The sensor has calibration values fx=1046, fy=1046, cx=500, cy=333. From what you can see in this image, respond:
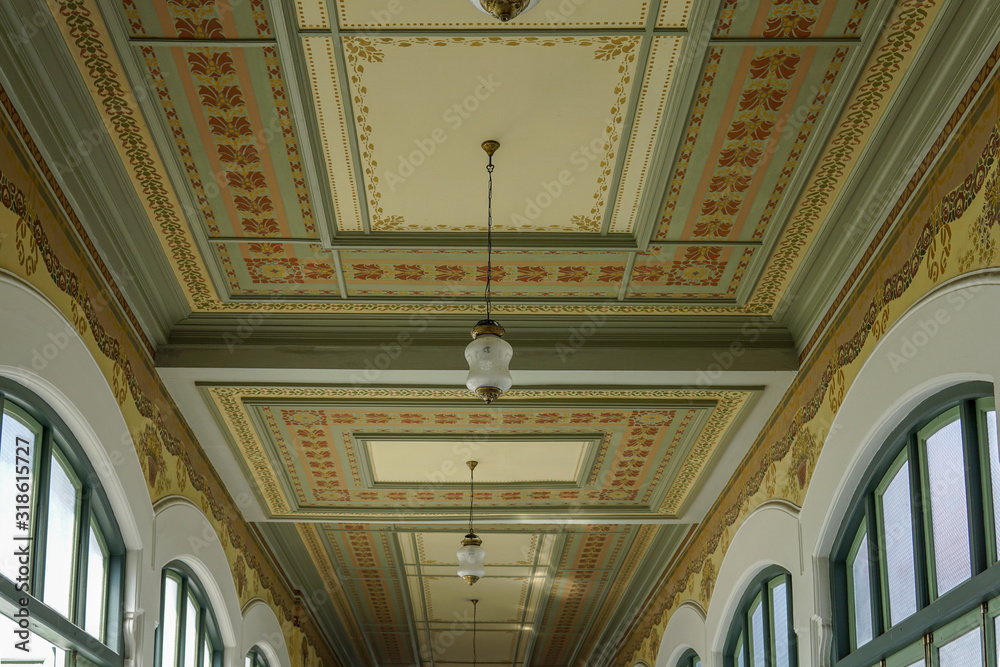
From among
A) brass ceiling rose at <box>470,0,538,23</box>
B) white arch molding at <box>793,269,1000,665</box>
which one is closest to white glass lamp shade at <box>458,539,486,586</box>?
white arch molding at <box>793,269,1000,665</box>

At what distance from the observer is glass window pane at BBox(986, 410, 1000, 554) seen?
4.54m

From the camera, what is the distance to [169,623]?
27.0 feet

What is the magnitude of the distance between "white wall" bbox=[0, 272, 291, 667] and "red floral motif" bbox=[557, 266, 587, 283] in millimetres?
2814

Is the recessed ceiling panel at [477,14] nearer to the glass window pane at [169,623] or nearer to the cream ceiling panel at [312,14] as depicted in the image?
the cream ceiling panel at [312,14]

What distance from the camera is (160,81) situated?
491cm

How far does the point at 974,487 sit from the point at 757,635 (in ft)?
14.7

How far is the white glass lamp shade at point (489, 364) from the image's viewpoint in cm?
532

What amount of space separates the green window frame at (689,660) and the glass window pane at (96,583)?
6.84 m

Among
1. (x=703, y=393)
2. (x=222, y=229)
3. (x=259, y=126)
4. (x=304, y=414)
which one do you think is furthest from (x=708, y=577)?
(x=259, y=126)

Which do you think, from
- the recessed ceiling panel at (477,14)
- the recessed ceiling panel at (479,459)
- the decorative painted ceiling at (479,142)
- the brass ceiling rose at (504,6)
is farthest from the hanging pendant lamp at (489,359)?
the recessed ceiling panel at (479,459)

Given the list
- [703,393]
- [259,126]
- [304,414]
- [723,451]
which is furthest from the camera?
[723,451]

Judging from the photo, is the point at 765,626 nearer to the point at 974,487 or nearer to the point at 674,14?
the point at 974,487

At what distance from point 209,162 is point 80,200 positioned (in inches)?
27.1

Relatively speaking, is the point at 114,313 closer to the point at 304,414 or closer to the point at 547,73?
the point at 304,414
